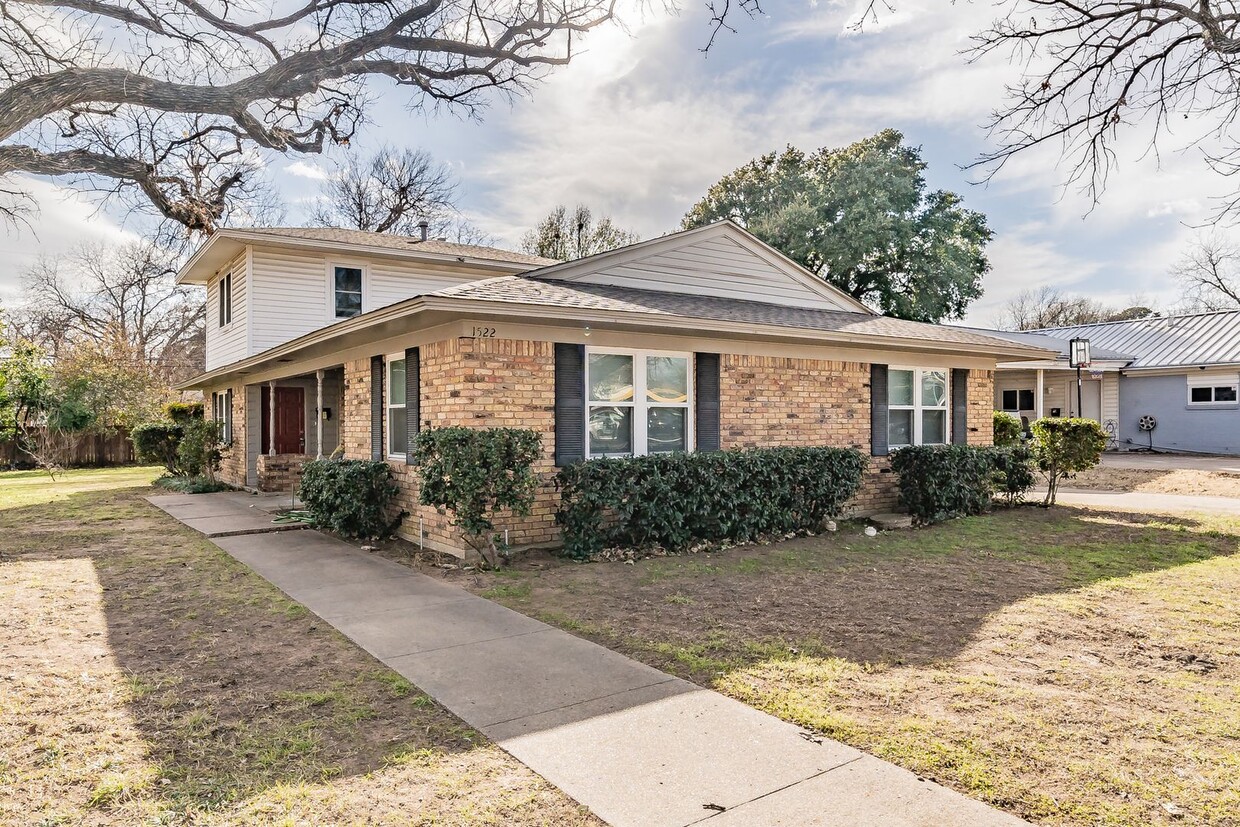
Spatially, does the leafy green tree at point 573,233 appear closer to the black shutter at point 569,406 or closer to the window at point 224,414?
the window at point 224,414

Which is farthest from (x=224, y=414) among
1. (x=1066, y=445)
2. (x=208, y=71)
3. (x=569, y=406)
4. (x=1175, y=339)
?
(x=1175, y=339)

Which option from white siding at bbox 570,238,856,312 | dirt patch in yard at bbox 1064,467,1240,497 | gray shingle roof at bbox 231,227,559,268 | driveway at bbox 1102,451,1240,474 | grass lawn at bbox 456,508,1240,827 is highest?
gray shingle roof at bbox 231,227,559,268

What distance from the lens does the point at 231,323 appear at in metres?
16.0

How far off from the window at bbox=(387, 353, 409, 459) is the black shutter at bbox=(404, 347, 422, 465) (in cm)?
31

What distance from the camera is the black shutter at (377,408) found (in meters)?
9.76

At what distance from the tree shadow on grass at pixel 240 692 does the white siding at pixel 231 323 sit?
854 centimetres

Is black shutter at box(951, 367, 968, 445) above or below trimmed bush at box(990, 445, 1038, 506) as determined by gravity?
above

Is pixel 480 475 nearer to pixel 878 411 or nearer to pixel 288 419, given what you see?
pixel 878 411

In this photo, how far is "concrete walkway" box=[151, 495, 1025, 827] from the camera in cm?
285

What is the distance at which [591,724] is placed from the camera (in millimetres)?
3674

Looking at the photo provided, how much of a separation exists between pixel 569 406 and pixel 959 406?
7.60 meters

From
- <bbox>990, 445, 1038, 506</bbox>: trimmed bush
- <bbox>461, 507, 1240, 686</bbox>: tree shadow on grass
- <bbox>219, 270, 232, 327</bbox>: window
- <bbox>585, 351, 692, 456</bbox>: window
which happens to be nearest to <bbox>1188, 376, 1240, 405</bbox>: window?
<bbox>990, 445, 1038, 506</bbox>: trimmed bush

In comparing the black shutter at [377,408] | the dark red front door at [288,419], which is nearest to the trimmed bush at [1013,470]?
the black shutter at [377,408]

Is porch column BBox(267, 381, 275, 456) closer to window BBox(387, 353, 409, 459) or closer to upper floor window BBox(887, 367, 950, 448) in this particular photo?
window BBox(387, 353, 409, 459)
